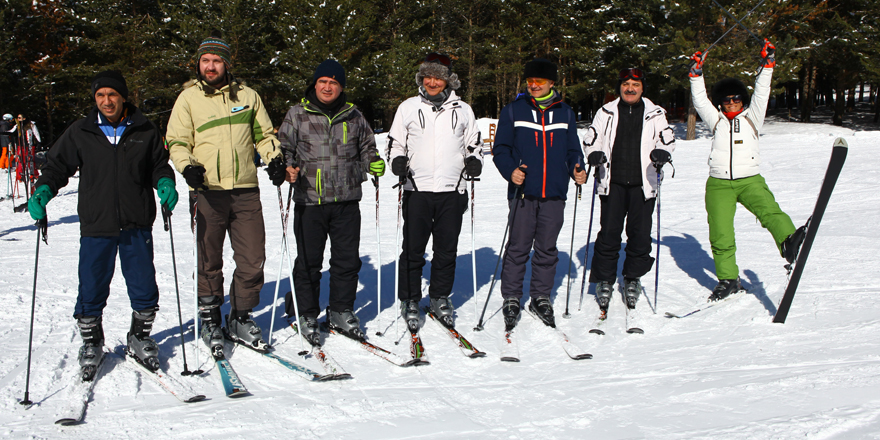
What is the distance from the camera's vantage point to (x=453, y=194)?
4258 millimetres

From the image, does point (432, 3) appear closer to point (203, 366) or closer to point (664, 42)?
point (664, 42)

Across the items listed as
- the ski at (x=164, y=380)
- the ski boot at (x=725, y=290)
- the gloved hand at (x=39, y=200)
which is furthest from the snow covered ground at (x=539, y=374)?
the gloved hand at (x=39, y=200)

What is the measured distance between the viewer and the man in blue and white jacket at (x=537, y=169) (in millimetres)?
4246

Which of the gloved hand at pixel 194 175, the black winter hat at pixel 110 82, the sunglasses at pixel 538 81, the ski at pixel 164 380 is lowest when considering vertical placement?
the ski at pixel 164 380

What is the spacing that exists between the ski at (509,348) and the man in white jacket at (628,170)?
3.16 ft

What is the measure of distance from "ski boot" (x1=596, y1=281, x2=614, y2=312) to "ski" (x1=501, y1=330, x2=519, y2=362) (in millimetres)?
892

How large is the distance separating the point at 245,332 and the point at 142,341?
2.03ft

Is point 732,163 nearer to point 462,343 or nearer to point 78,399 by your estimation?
point 462,343

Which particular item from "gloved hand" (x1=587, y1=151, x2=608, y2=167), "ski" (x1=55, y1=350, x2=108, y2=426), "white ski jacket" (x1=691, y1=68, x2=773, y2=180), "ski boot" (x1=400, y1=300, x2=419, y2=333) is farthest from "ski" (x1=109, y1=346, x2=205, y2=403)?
"white ski jacket" (x1=691, y1=68, x2=773, y2=180)

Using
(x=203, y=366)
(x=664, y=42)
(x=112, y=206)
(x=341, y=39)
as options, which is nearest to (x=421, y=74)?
(x=112, y=206)

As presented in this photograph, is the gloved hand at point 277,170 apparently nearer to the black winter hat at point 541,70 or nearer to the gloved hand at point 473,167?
the gloved hand at point 473,167

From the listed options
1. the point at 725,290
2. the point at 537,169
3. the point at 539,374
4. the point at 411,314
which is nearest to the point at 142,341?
the point at 411,314

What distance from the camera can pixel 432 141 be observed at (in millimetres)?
4172

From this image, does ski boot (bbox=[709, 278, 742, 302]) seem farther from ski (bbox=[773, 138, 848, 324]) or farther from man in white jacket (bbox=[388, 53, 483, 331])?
man in white jacket (bbox=[388, 53, 483, 331])
